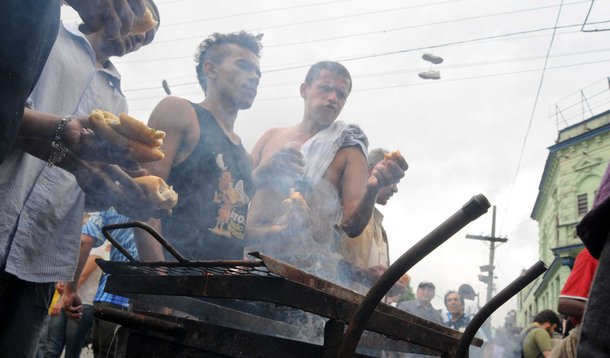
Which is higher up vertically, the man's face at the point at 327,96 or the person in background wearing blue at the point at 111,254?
the man's face at the point at 327,96

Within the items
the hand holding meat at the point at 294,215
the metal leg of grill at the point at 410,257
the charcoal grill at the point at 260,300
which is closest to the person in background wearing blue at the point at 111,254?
the hand holding meat at the point at 294,215

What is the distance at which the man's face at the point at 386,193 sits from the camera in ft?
14.2

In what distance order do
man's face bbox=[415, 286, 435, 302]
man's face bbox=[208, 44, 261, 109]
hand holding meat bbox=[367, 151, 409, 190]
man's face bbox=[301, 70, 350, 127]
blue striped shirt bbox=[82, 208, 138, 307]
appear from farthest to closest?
man's face bbox=[415, 286, 435, 302], man's face bbox=[301, 70, 350, 127], blue striped shirt bbox=[82, 208, 138, 307], man's face bbox=[208, 44, 261, 109], hand holding meat bbox=[367, 151, 409, 190]

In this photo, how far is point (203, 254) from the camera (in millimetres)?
2611

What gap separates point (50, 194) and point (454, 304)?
747 centimetres

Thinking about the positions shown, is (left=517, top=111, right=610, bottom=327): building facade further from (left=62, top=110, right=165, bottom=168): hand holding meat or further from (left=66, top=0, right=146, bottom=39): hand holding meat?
(left=66, top=0, right=146, bottom=39): hand holding meat

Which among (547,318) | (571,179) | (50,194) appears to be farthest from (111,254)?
(571,179)

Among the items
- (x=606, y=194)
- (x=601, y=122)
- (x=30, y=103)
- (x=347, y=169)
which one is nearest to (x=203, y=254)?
(x=30, y=103)

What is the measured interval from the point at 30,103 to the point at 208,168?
1039 millimetres

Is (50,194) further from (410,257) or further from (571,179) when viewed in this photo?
(571,179)

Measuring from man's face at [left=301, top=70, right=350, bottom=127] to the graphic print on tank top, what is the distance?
1162 mm

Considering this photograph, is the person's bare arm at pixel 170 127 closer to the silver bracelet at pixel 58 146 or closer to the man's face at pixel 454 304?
the silver bracelet at pixel 58 146

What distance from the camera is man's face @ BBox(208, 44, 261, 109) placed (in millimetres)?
3049

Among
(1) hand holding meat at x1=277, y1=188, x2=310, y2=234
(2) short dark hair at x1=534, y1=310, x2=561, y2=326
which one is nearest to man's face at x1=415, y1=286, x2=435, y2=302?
(2) short dark hair at x1=534, y1=310, x2=561, y2=326
